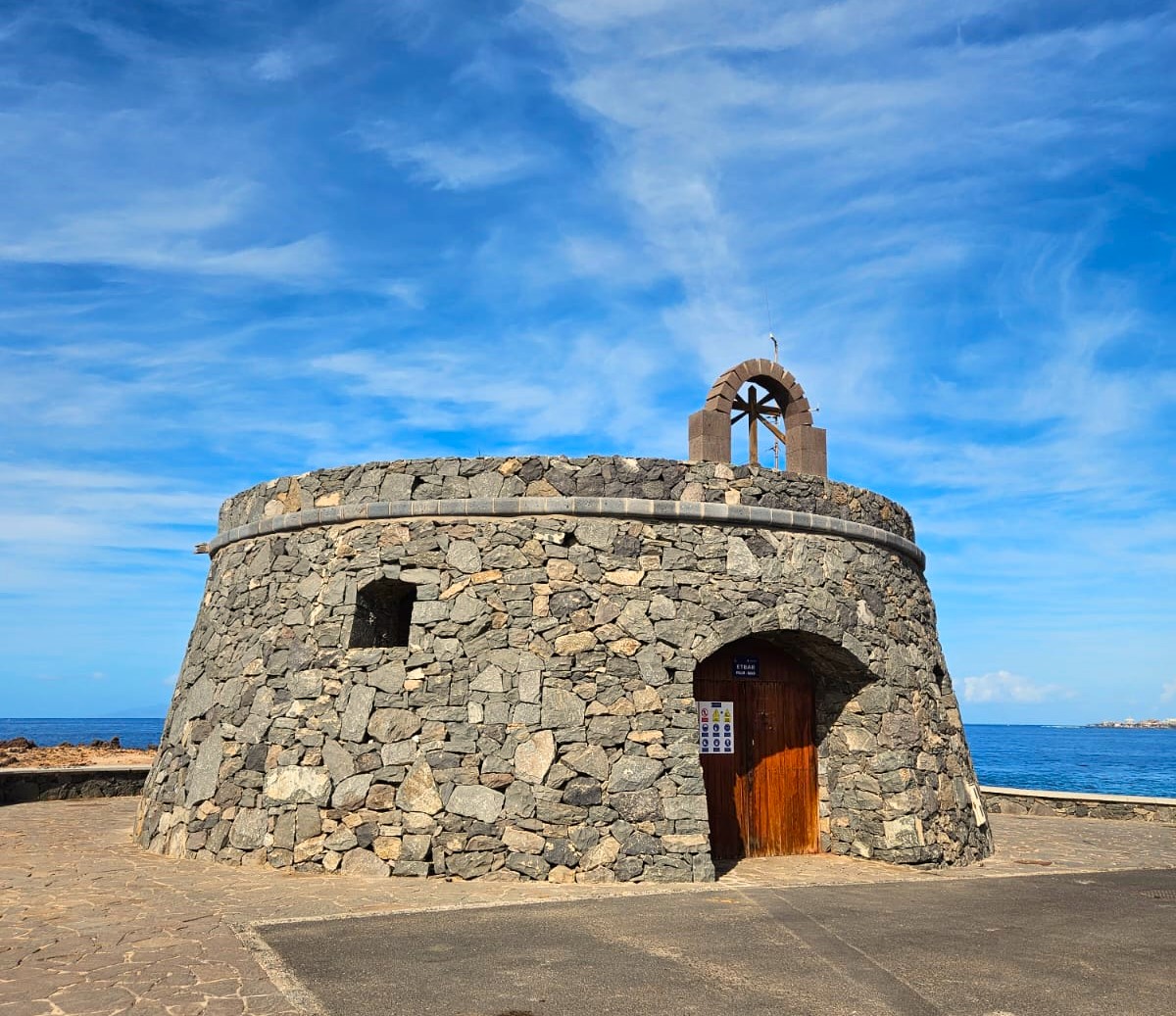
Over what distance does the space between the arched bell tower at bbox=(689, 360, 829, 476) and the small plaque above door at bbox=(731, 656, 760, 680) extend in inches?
97.2

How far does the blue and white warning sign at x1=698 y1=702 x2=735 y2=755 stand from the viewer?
1165 cm

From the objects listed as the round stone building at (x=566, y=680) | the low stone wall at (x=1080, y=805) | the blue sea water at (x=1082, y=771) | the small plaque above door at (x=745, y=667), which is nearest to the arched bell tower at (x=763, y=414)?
the round stone building at (x=566, y=680)

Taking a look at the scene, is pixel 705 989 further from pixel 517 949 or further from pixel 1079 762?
pixel 1079 762

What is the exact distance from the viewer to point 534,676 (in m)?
10.5

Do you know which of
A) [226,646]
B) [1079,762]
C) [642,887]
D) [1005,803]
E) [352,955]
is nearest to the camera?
[352,955]

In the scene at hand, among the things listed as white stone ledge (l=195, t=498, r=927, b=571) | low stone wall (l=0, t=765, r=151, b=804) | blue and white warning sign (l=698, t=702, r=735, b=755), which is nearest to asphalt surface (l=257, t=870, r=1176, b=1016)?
blue and white warning sign (l=698, t=702, r=735, b=755)

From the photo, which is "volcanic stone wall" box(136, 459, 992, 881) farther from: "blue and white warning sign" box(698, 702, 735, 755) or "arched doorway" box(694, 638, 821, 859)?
"blue and white warning sign" box(698, 702, 735, 755)

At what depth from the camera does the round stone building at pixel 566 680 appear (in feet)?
33.6

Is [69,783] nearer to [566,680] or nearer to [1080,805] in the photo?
[566,680]

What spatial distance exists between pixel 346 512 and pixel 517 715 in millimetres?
3284

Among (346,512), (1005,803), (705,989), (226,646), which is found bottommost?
(705,989)

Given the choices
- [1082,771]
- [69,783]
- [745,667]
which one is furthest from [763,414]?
[1082,771]

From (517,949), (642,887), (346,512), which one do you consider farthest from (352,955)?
(346,512)

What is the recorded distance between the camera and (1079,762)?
82.4 meters
